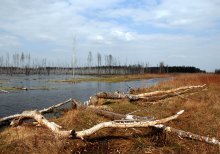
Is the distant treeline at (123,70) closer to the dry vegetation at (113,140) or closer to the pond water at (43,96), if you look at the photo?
the pond water at (43,96)

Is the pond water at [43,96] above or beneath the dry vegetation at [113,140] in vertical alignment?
beneath

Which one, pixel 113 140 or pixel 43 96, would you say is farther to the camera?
pixel 43 96

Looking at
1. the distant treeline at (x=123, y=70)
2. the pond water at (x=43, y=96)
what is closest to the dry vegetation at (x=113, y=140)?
the pond water at (x=43, y=96)

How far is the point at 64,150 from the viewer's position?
938 cm

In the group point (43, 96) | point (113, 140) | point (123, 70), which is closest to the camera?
point (113, 140)

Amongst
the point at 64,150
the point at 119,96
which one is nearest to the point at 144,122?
the point at 64,150

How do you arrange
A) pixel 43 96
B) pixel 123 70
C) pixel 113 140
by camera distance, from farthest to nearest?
pixel 123 70, pixel 43 96, pixel 113 140

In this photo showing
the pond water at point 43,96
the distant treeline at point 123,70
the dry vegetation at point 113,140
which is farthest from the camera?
the distant treeline at point 123,70

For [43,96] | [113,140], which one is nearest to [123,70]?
[43,96]

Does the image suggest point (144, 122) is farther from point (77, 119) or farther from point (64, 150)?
point (77, 119)

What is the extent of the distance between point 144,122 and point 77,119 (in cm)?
391

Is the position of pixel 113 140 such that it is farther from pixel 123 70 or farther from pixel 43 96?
pixel 123 70

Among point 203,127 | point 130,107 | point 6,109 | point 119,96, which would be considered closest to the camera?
point 203,127

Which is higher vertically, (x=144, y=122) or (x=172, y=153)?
(x=144, y=122)
